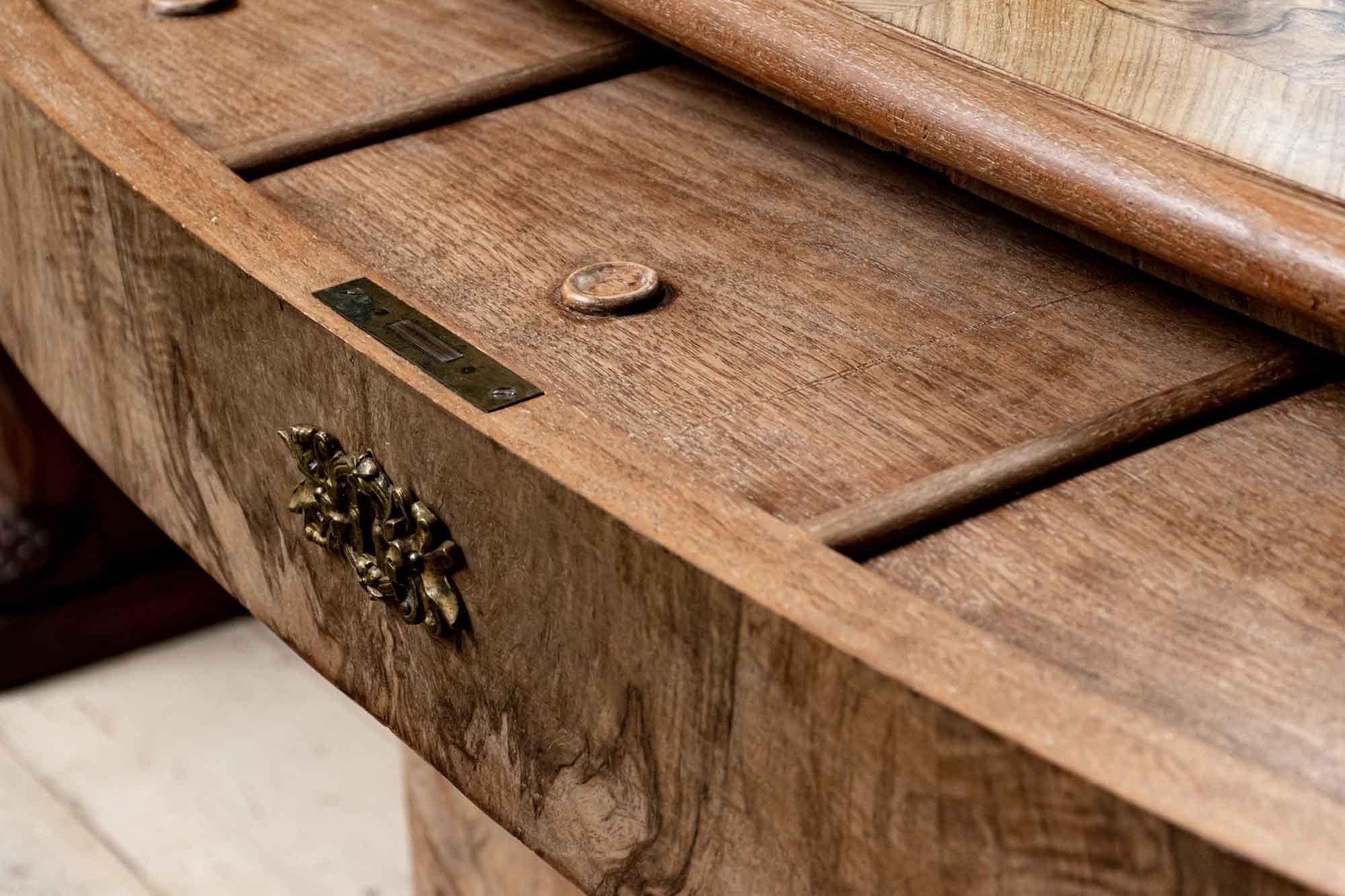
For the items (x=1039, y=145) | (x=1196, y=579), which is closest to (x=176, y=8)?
(x=1039, y=145)

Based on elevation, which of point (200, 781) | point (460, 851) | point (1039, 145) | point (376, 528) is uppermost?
point (1039, 145)

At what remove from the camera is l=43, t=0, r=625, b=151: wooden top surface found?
0.73 meters

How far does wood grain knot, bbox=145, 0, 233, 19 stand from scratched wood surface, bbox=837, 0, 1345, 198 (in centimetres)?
33

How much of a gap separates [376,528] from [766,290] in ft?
0.51

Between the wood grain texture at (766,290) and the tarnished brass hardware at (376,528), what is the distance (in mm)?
58

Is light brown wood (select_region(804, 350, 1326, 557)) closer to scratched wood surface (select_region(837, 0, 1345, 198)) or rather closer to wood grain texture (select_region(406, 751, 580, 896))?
scratched wood surface (select_region(837, 0, 1345, 198))

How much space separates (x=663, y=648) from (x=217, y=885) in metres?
0.88

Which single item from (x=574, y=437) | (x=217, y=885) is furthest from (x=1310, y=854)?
(x=217, y=885)

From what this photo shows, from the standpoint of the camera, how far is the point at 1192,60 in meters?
0.61

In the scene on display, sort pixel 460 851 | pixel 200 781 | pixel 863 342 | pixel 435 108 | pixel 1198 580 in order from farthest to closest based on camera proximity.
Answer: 1. pixel 200 781
2. pixel 460 851
3. pixel 435 108
4. pixel 863 342
5. pixel 1198 580

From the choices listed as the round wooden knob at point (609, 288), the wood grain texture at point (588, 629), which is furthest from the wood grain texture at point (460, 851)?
the round wooden knob at point (609, 288)

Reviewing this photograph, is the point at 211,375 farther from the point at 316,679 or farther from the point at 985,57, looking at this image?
the point at 316,679

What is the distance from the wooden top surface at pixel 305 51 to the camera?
2.39ft

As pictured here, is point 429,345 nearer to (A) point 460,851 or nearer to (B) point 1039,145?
(B) point 1039,145
